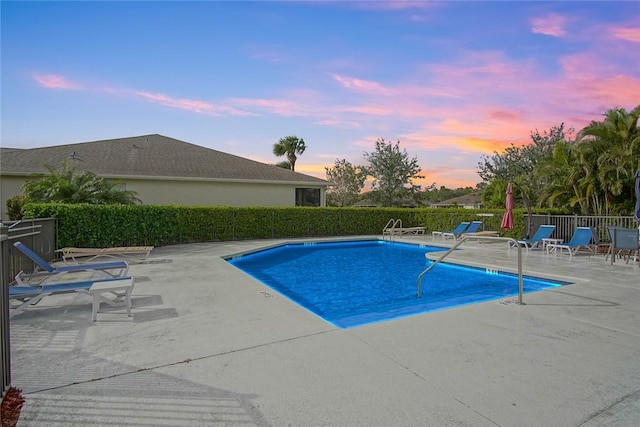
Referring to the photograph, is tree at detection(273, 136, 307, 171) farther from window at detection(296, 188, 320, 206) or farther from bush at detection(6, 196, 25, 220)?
bush at detection(6, 196, 25, 220)

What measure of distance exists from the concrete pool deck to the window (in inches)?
630

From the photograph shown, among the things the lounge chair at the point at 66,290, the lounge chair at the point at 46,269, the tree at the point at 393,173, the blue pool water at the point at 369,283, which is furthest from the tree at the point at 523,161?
the lounge chair at the point at 66,290

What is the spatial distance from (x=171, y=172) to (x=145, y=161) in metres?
1.84

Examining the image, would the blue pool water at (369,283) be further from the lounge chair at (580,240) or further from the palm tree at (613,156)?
the palm tree at (613,156)

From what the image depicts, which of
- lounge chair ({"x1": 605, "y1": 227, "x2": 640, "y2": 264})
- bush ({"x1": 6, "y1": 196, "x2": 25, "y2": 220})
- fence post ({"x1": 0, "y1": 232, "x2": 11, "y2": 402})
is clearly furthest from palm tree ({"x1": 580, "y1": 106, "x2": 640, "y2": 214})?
bush ({"x1": 6, "y1": 196, "x2": 25, "y2": 220})

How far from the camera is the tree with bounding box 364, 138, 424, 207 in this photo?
3212 centimetres

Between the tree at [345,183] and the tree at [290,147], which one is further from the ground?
the tree at [290,147]

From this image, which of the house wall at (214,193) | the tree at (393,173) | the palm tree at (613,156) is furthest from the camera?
the tree at (393,173)

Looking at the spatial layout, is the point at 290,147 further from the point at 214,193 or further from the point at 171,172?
the point at 171,172

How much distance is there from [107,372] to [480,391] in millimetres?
3509

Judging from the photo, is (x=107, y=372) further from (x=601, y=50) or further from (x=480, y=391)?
(x=601, y=50)

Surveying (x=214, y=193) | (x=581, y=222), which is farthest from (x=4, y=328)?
(x=581, y=222)

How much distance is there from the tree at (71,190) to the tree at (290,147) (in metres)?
25.9

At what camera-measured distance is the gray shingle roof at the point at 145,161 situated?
17.0m
